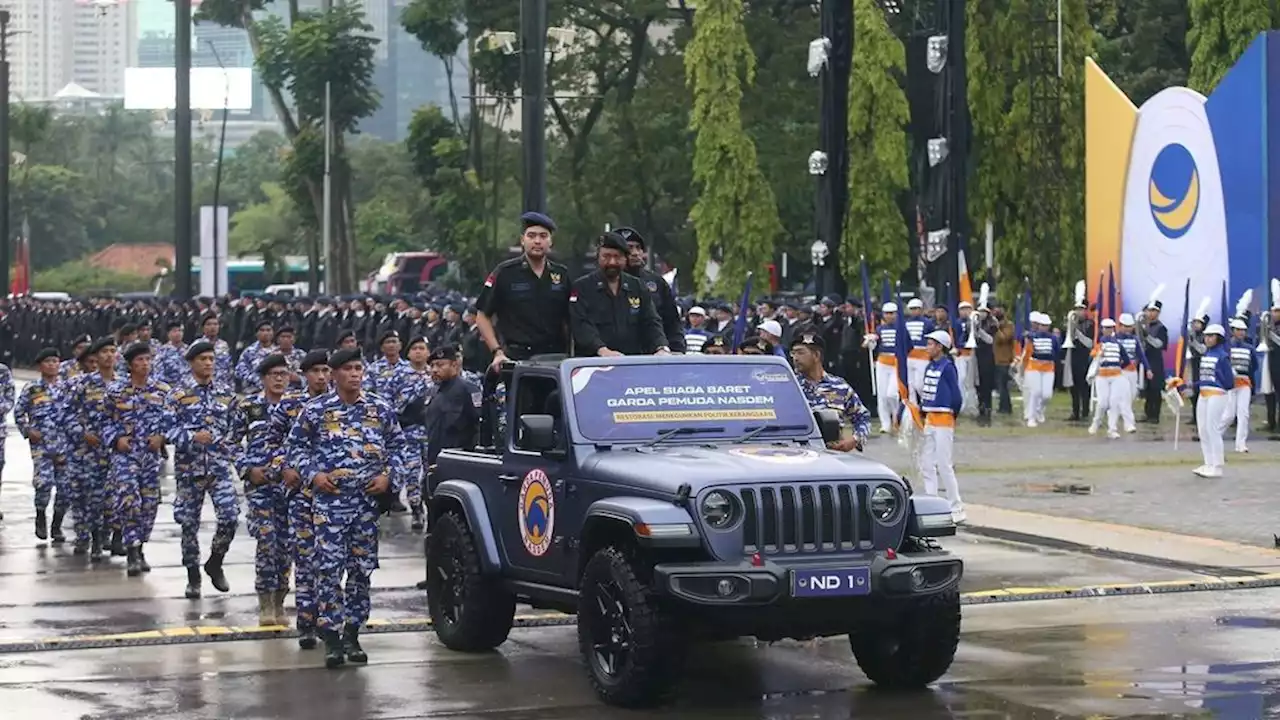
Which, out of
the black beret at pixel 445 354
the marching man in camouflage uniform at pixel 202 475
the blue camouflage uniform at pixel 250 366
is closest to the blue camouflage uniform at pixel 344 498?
the marching man in camouflage uniform at pixel 202 475

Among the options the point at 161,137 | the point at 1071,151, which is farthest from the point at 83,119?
the point at 1071,151

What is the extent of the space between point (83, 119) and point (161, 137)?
55.6 feet

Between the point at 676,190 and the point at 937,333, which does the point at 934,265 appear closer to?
the point at 937,333

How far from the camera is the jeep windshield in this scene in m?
12.4

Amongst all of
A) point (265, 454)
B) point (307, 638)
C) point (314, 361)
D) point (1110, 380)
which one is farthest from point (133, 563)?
point (1110, 380)

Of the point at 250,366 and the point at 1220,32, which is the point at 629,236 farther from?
the point at 1220,32

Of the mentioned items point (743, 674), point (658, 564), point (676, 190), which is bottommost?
point (743, 674)

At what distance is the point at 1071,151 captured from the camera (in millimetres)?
44094

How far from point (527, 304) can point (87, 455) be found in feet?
22.1

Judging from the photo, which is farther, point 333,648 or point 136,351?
point 136,351

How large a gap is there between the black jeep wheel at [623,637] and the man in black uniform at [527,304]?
9.19ft

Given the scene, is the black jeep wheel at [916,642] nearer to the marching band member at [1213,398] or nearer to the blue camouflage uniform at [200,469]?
the blue camouflage uniform at [200,469]

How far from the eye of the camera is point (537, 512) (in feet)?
41.2

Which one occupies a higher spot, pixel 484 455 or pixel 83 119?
pixel 83 119
